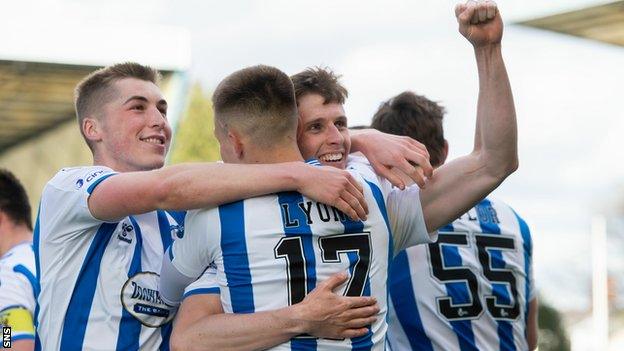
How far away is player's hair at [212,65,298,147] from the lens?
3.88 metres

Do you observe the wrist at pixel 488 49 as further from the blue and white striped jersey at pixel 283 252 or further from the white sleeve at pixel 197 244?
the white sleeve at pixel 197 244

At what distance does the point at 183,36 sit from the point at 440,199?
1363 centimetres

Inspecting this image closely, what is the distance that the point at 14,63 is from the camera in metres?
16.8

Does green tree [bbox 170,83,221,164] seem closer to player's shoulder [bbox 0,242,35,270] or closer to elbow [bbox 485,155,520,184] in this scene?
player's shoulder [bbox 0,242,35,270]

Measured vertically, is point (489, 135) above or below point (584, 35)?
below

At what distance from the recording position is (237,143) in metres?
3.95

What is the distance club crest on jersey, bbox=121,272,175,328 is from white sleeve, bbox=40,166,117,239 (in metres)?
0.29

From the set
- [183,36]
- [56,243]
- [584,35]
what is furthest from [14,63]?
[56,243]

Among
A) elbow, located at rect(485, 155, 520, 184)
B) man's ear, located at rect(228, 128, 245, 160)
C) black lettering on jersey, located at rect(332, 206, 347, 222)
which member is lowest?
black lettering on jersey, located at rect(332, 206, 347, 222)

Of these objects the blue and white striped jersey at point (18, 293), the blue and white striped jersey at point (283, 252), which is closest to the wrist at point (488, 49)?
the blue and white striped jersey at point (283, 252)

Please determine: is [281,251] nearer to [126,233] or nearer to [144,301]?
[144,301]

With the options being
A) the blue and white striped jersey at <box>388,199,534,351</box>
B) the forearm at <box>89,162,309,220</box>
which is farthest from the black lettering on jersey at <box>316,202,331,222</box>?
the blue and white striped jersey at <box>388,199,534,351</box>

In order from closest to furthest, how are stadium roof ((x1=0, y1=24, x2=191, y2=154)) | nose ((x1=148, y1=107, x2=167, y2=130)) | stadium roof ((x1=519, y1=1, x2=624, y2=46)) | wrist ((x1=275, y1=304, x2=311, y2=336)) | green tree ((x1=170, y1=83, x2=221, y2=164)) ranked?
wrist ((x1=275, y1=304, x2=311, y2=336)), nose ((x1=148, y1=107, x2=167, y2=130)), stadium roof ((x1=519, y1=1, x2=624, y2=46)), stadium roof ((x1=0, y1=24, x2=191, y2=154)), green tree ((x1=170, y1=83, x2=221, y2=164))

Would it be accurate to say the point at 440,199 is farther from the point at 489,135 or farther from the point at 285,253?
the point at 285,253
